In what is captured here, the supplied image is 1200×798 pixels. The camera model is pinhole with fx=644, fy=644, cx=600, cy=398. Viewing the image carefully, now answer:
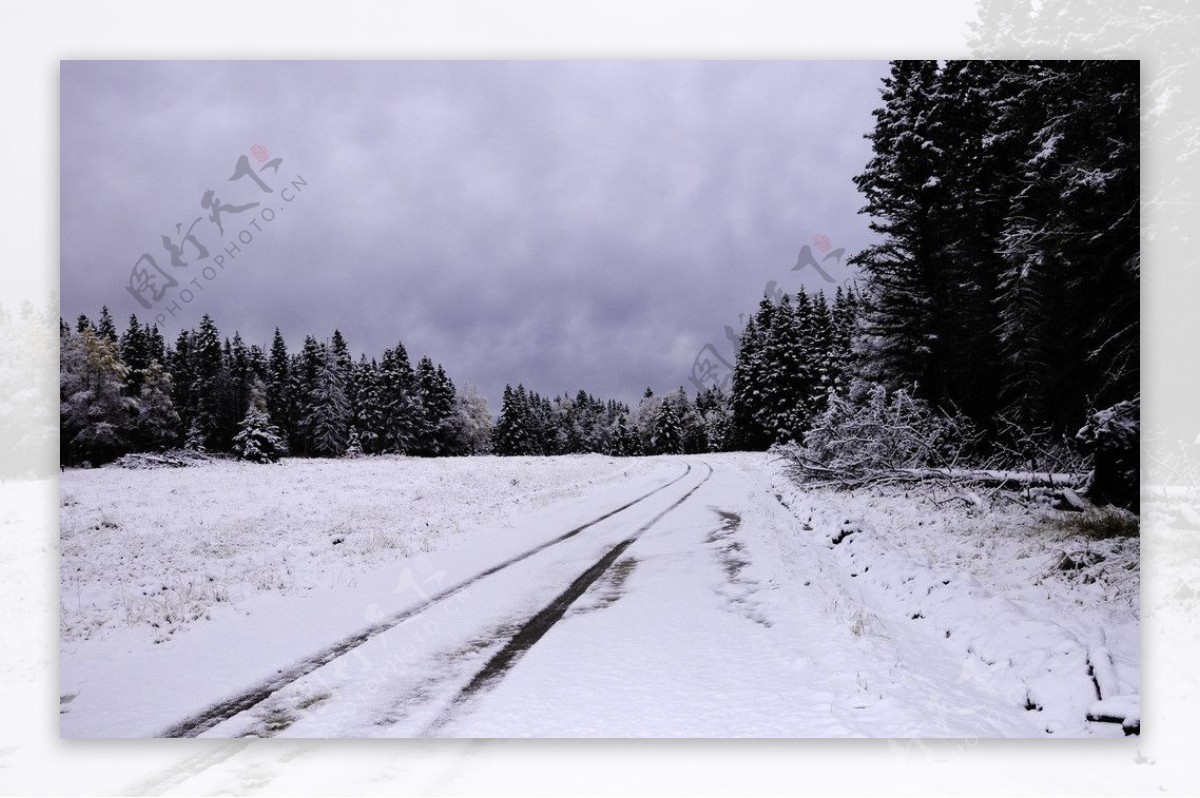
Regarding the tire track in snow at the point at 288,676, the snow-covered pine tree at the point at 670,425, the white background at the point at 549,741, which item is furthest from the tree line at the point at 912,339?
the tire track in snow at the point at 288,676

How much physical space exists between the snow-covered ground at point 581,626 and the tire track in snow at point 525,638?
0.03 meters

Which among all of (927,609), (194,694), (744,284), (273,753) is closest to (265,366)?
(194,694)

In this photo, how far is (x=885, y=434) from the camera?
1270 cm

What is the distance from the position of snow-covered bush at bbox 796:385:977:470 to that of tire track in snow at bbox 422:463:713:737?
18.8 feet

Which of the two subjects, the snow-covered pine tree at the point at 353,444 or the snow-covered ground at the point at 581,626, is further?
the snow-covered pine tree at the point at 353,444

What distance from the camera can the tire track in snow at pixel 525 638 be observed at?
5454mm

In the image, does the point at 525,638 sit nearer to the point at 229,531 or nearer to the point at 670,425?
the point at 229,531

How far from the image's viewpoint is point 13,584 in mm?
7090

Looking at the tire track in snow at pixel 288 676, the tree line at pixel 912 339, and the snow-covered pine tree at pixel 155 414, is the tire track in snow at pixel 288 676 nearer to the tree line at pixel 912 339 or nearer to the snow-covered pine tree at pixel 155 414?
the tree line at pixel 912 339

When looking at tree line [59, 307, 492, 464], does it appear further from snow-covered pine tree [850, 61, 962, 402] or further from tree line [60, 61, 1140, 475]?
snow-covered pine tree [850, 61, 962, 402]

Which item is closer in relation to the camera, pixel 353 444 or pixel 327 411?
pixel 327 411

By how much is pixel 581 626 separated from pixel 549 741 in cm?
130

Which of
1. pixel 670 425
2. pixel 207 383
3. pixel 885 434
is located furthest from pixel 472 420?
pixel 885 434

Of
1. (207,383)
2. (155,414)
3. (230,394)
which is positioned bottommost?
(155,414)
